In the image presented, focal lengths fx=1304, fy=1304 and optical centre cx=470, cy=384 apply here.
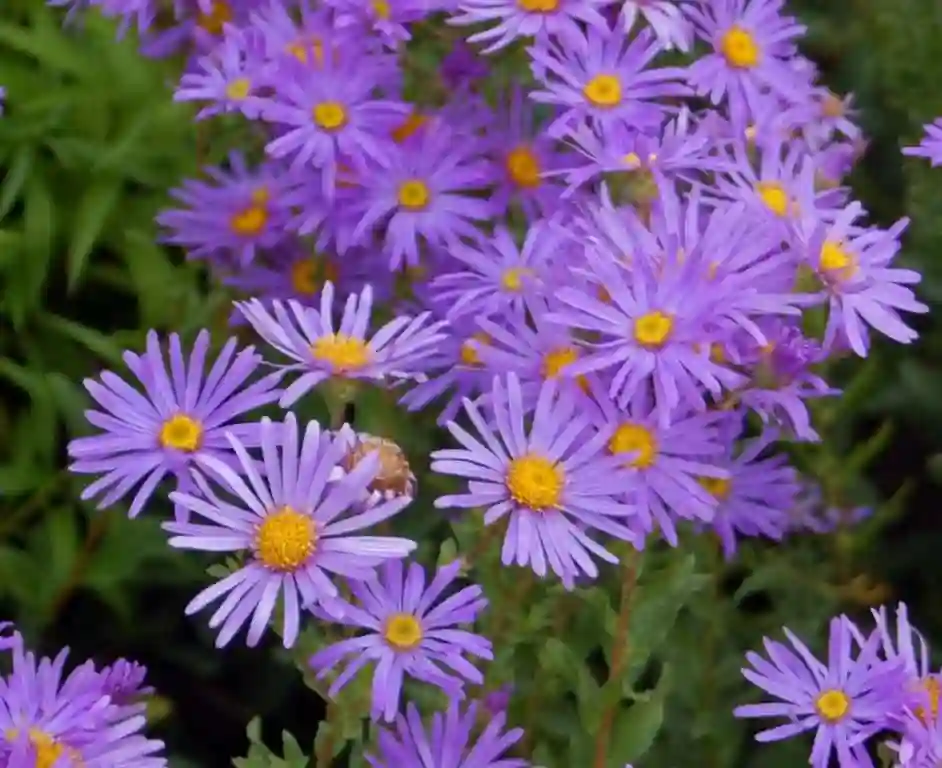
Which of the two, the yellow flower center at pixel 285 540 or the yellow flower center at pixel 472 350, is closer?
the yellow flower center at pixel 285 540

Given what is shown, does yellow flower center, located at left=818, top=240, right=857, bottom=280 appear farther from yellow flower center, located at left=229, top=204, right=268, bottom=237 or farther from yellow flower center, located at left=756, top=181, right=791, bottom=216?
yellow flower center, located at left=229, top=204, right=268, bottom=237

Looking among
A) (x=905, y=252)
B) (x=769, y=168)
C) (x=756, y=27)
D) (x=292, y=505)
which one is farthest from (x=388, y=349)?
(x=905, y=252)

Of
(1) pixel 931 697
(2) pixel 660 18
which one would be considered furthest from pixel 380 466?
(2) pixel 660 18

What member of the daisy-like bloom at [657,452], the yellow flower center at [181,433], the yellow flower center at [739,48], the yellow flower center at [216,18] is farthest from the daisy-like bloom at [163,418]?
the yellow flower center at [739,48]

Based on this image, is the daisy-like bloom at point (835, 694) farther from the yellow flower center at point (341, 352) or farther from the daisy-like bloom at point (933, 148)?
the daisy-like bloom at point (933, 148)

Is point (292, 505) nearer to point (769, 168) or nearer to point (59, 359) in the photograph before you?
point (769, 168)
